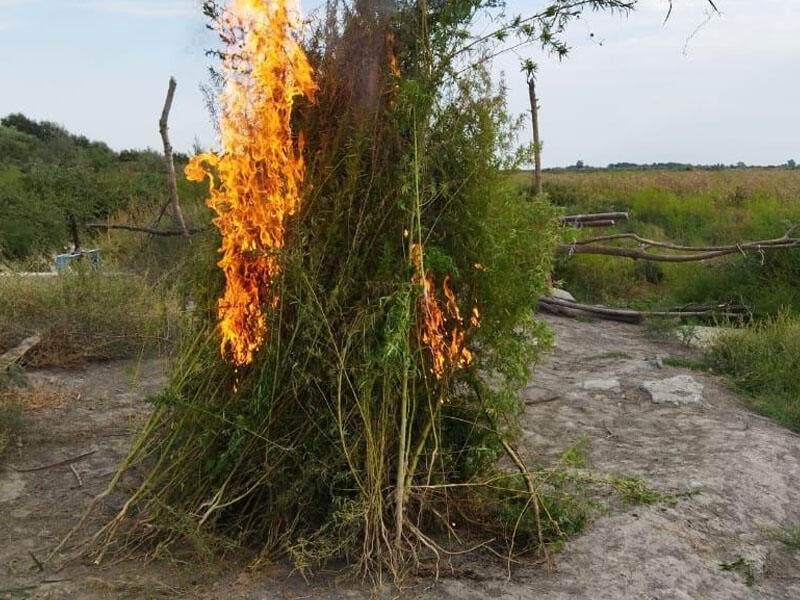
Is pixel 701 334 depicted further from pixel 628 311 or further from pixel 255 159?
pixel 255 159

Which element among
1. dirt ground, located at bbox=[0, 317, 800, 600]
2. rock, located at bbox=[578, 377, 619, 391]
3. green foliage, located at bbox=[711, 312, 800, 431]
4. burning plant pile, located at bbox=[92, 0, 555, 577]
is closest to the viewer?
dirt ground, located at bbox=[0, 317, 800, 600]

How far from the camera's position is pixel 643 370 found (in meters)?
7.59

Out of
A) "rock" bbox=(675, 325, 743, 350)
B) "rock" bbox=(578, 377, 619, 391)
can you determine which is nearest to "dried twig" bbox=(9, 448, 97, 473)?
"rock" bbox=(578, 377, 619, 391)

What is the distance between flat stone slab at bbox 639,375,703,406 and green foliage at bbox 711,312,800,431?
1.46 ft

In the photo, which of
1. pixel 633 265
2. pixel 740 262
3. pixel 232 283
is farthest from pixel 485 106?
pixel 633 265

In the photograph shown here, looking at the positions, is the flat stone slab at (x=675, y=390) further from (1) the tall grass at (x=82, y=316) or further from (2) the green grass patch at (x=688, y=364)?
(1) the tall grass at (x=82, y=316)

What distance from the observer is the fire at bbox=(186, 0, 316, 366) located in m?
3.82

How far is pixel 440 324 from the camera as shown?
154 inches

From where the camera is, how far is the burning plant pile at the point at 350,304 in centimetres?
369

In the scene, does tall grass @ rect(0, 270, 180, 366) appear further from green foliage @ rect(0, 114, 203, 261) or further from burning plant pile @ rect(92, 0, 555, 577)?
burning plant pile @ rect(92, 0, 555, 577)

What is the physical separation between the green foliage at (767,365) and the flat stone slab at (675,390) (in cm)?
44

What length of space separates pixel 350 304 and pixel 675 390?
3.94m

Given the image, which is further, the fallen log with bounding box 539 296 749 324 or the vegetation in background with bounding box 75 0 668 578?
the fallen log with bounding box 539 296 749 324

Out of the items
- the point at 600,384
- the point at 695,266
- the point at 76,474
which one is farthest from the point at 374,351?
the point at 695,266
